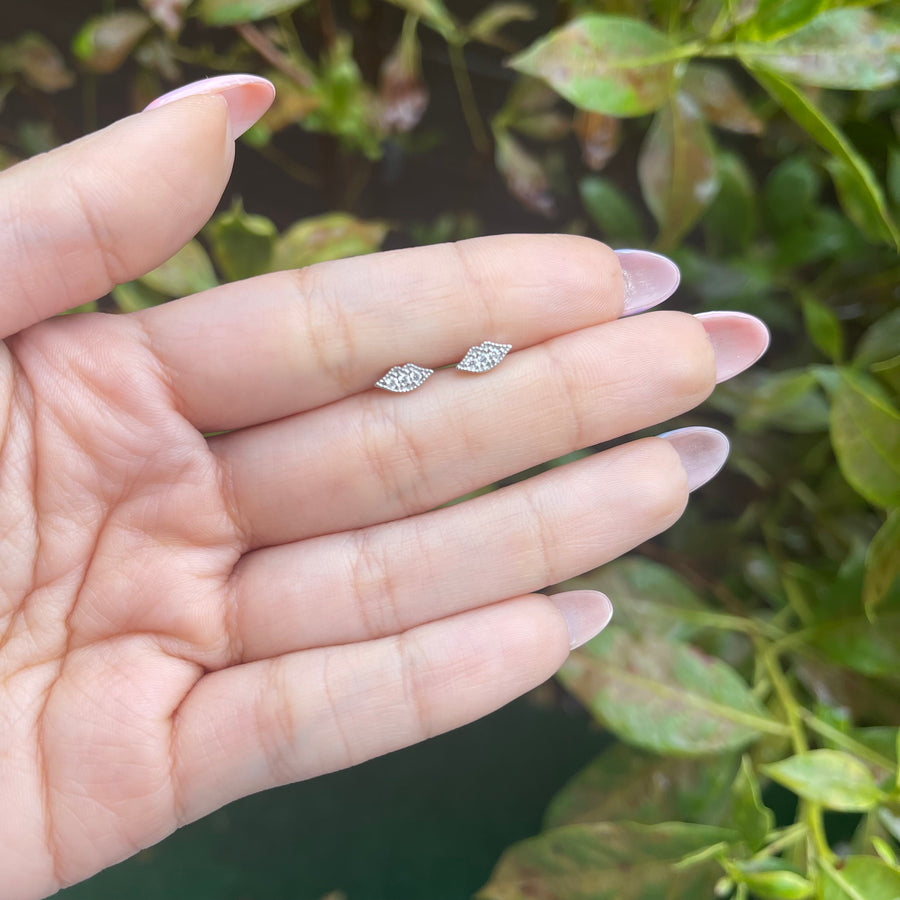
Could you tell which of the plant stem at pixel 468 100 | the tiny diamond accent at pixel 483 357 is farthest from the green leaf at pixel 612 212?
the tiny diamond accent at pixel 483 357

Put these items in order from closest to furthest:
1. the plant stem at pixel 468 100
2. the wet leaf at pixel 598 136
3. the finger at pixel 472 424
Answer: the finger at pixel 472 424
the wet leaf at pixel 598 136
the plant stem at pixel 468 100

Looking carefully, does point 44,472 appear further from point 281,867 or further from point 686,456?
point 281,867

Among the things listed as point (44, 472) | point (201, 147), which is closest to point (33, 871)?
point (44, 472)

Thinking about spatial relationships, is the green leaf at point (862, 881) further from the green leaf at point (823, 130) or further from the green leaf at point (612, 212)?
the green leaf at point (612, 212)

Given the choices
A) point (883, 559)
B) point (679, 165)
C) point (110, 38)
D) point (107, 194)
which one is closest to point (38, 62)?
point (110, 38)

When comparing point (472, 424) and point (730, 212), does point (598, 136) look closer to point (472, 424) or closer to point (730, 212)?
point (730, 212)
